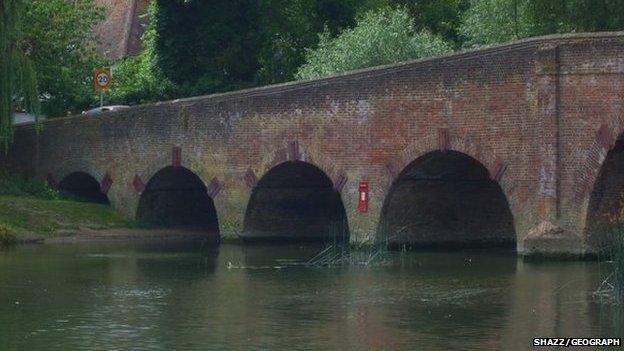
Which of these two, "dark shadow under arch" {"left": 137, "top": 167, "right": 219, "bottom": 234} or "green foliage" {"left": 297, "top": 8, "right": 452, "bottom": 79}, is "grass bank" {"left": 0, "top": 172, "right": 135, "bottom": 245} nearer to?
"dark shadow under arch" {"left": 137, "top": 167, "right": 219, "bottom": 234}

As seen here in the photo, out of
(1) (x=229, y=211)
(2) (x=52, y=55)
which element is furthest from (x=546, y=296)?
(2) (x=52, y=55)

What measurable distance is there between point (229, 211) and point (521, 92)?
11.1 meters

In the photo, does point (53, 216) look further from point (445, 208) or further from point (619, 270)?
point (619, 270)

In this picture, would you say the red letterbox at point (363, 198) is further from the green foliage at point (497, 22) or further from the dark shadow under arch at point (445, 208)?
the green foliage at point (497, 22)

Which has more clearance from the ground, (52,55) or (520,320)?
(52,55)

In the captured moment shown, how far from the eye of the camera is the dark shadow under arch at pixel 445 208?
39.6 m

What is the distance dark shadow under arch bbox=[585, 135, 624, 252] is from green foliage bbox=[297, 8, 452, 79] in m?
14.6

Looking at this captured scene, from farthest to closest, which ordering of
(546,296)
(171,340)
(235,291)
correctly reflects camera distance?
(235,291) → (546,296) → (171,340)

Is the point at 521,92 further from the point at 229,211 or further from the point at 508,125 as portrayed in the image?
the point at 229,211

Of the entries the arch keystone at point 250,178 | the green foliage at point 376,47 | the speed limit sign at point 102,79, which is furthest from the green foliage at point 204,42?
the arch keystone at point 250,178

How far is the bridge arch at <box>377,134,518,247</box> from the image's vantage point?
38.7 metres

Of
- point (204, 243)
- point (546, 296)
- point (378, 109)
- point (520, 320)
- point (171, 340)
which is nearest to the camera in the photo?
point (171, 340)

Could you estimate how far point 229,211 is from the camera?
4431 cm

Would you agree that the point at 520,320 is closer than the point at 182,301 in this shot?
Yes
